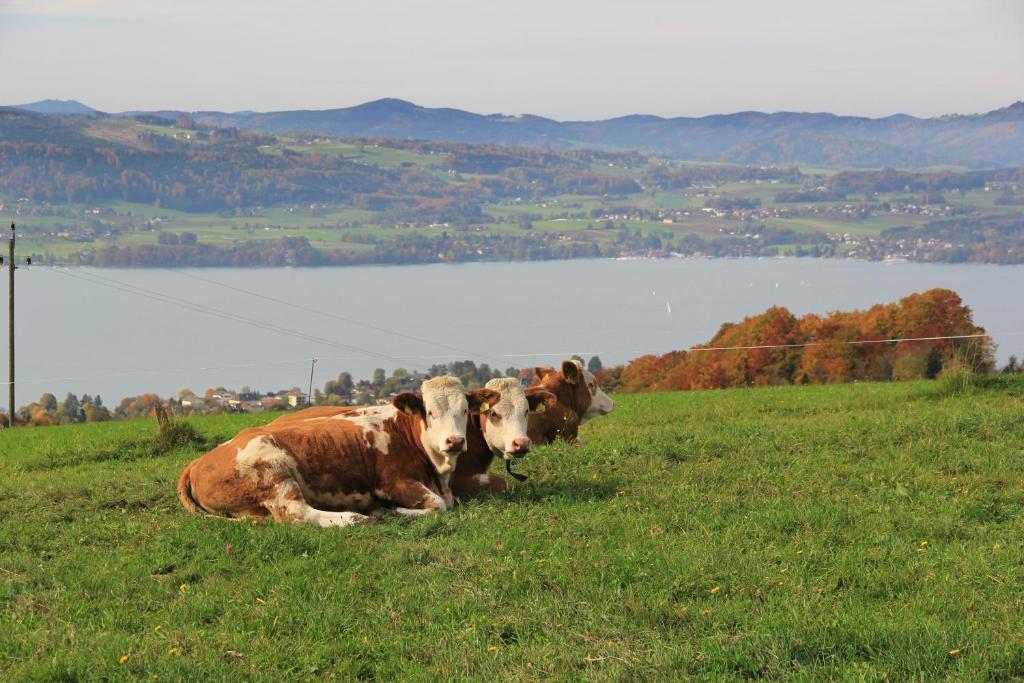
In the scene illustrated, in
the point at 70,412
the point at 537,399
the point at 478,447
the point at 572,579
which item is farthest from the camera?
the point at 70,412

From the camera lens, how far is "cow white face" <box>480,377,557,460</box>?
10.8 m

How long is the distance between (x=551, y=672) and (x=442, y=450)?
428 centimetres

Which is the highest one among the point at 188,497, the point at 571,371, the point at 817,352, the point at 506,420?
the point at 506,420

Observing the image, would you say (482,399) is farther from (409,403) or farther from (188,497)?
(188,497)

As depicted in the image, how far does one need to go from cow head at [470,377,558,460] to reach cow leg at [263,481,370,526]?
1577 millimetres

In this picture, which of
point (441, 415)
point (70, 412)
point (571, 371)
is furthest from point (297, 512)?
point (70, 412)

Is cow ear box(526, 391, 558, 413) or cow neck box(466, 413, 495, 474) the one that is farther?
cow ear box(526, 391, 558, 413)

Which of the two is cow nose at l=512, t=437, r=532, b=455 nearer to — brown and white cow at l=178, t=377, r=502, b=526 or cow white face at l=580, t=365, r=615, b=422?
brown and white cow at l=178, t=377, r=502, b=526

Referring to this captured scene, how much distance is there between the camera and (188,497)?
34.9 feet

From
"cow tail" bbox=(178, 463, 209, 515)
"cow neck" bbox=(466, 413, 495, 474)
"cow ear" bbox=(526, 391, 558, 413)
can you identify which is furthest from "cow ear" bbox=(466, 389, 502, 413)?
"cow tail" bbox=(178, 463, 209, 515)

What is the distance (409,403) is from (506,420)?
3.23 feet

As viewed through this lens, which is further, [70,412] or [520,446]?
[70,412]

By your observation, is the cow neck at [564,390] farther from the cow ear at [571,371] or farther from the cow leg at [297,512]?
the cow leg at [297,512]

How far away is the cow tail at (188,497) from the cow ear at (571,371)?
5.93 metres
